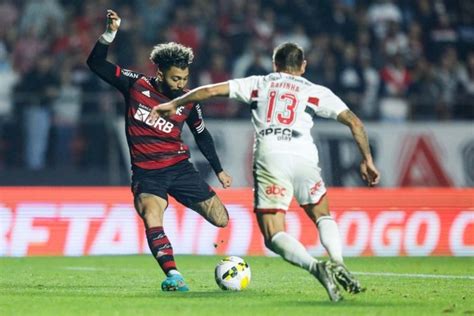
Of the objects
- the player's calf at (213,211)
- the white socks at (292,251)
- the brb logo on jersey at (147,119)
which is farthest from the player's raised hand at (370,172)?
the brb logo on jersey at (147,119)

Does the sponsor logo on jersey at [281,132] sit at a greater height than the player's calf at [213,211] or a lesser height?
greater

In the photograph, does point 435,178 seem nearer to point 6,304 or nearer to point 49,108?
point 49,108

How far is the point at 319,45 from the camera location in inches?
846

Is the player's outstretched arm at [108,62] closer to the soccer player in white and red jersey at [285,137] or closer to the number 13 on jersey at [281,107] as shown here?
the soccer player in white and red jersey at [285,137]

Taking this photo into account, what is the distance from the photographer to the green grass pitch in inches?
357

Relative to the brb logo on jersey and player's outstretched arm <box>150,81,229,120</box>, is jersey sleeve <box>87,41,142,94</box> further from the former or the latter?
player's outstretched arm <box>150,81,229,120</box>

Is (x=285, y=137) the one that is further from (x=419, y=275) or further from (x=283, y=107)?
(x=419, y=275)

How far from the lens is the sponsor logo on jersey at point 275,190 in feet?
31.4

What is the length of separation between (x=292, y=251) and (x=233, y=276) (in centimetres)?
169

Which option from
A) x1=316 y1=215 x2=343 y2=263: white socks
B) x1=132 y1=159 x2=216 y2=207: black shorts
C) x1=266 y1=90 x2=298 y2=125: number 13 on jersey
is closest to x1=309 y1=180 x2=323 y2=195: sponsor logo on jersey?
x1=316 y1=215 x2=343 y2=263: white socks

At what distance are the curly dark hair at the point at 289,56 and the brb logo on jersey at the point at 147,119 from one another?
2121 mm

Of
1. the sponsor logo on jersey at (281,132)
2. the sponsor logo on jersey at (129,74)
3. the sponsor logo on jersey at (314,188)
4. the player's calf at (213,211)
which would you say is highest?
the sponsor logo on jersey at (129,74)

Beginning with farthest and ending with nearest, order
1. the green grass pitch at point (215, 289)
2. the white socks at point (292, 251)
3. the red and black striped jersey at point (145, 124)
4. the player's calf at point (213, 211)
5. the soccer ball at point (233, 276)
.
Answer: the player's calf at point (213, 211)
the red and black striped jersey at point (145, 124)
the soccer ball at point (233, 276)
the white socks at point (292, 251)
the green grass pitch at point (215, 289)

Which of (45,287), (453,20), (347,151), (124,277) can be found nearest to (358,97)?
(347,151)
